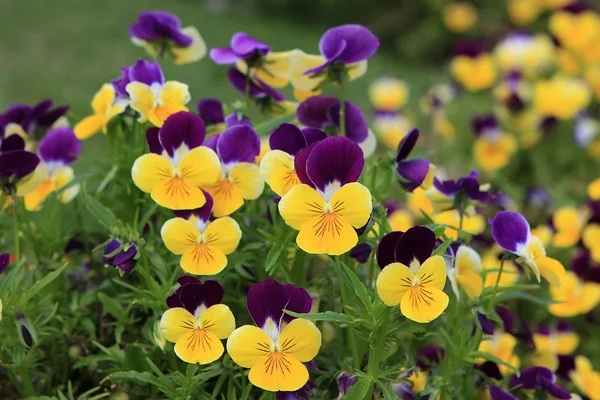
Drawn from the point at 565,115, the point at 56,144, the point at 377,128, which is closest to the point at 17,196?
the point at 56,144

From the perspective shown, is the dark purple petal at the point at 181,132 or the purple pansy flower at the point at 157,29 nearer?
the dark purple petal at the point at 181,132

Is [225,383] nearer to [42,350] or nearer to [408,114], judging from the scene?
[42,350]

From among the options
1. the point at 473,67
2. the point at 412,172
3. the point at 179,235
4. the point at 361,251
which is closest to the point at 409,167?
the point at 412,172

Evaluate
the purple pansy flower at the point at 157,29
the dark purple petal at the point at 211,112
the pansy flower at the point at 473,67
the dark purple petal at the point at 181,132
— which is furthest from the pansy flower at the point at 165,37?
the pansy flower at the point at 473,67

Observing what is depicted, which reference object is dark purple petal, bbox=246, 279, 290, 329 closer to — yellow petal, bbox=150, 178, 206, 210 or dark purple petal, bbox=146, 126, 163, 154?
yellow petal, bbox=150, 178, 206, 210

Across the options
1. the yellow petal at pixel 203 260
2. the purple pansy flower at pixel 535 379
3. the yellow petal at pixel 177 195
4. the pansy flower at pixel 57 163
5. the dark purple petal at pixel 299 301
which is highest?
the yellow petal at pixel 177 195

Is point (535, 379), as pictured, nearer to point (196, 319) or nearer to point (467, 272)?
point (467, 272)

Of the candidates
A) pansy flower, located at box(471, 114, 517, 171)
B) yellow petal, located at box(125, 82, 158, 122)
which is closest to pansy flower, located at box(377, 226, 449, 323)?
yellow petal, located at box(125, 82, 158, 122)

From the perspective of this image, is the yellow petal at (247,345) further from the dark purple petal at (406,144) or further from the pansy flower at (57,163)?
the pansy flower at (57,163)
